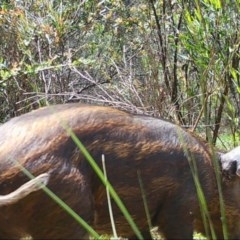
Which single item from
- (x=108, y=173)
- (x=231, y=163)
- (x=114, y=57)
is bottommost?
(x=114, y=57)

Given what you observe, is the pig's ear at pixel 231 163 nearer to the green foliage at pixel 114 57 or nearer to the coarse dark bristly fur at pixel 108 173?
the coarse dark bristly fur at pixel 108 173

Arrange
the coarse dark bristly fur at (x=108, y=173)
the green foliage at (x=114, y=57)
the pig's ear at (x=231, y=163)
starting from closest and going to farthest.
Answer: the coarse dark bristly fur at (x=108, y=173) < the pig's ear at (x=231, y=163) < the green foliage at (x=114, y=57)

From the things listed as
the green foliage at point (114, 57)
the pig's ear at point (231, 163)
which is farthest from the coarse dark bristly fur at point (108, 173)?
the green foliage at point (114, 57)

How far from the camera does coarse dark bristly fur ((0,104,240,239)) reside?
12.3 ft

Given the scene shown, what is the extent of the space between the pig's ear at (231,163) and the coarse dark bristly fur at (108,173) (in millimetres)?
91

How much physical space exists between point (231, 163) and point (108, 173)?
0.86 meters

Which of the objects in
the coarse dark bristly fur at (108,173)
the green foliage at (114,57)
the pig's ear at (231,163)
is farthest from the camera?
the green foliage at (114,57)

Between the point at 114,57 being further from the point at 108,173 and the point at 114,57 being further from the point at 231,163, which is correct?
the point at 108,173

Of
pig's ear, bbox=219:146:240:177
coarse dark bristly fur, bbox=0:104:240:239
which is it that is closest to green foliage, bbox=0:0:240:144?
pig's ear, bbox=219:146:240:177

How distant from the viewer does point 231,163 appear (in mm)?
4566

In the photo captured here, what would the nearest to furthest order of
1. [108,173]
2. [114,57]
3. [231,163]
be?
[108,173] → [231,163] → [114,57]

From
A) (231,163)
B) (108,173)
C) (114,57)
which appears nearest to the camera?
(108,173)

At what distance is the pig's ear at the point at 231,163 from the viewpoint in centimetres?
455

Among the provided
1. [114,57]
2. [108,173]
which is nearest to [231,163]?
[108,173]
